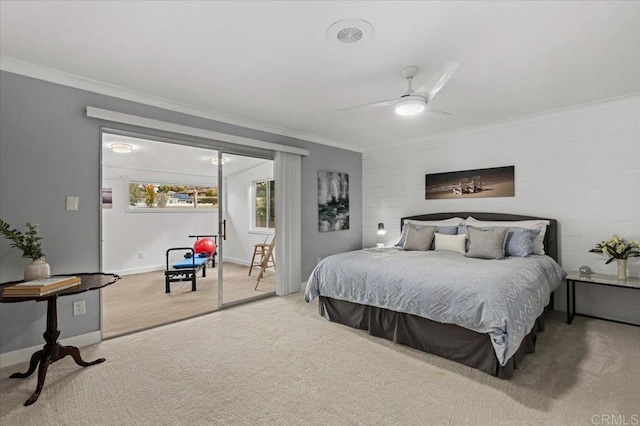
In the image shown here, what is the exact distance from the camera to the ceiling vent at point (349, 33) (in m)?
2.08

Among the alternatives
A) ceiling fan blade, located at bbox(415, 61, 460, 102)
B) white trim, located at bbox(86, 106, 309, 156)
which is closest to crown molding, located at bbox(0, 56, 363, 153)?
white trim, located at bbox(86, 106, 309, 156)

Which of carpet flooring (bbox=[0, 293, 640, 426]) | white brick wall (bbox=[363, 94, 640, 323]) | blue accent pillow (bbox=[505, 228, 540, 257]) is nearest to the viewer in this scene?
carpet flooring (bbox=[0, 293, 640, 426])

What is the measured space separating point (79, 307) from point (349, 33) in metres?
3.36

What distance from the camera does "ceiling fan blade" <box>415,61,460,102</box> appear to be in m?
2.21

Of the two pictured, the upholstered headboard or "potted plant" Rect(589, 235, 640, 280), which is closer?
"potted plant" Rect(589, 235, 640, 280)

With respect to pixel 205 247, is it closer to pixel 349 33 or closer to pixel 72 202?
pixel 72 202

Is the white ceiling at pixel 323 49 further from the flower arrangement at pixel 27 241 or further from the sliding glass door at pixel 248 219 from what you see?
the sliding glass door at pixel 248 219

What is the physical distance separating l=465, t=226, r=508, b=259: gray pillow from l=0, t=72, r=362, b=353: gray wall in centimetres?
397

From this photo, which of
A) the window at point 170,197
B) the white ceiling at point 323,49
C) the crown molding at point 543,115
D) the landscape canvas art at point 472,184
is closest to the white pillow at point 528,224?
the landscape canvas art at point 472,184

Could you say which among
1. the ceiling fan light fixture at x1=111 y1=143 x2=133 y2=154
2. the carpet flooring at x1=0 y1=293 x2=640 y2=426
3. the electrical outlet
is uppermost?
the ceiling fan light fixture at x1=111 y1=143 x2=133 y2=154

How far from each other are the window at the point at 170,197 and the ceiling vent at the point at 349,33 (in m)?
5.78

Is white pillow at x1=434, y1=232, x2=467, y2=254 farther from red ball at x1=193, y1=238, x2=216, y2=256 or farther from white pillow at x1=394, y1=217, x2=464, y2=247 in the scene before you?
red ball at x1=193, y1=238, x2=216, y2=256

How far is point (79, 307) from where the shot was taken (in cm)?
295

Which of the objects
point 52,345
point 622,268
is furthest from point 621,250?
point 52,345
